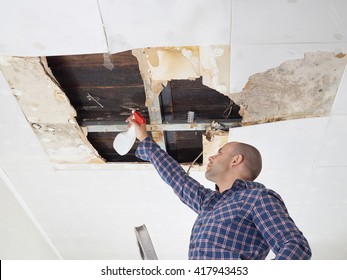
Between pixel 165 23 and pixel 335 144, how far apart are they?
1085 millimetres

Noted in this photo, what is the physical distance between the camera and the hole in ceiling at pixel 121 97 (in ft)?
5.01

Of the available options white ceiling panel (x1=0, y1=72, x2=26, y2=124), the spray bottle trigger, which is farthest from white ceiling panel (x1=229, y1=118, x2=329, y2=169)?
white ceiling panel (x1=0, y1=72, x2=26, y2=124)

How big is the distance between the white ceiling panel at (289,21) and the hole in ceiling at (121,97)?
13.3 inches

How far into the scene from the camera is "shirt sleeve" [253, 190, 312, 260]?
1049 mm

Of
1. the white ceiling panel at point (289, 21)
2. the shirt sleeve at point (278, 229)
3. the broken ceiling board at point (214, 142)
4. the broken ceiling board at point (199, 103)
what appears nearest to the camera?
the shirt sleeve at point (278, 229)

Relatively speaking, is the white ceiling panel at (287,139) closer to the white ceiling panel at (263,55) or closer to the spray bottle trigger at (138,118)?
the white ceiling panel at (263,55)

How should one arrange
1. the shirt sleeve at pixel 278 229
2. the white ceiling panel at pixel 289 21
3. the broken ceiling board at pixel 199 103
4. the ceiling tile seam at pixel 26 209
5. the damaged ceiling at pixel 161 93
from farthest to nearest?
the ceiling tile seam at pixel 26 209 < the broken ceiling board at pixel 199 103 < the damaged ceiling at pixel 161 93 < the white ceiling panel at pixel 289 21 < the shirt sleeve at pixel 278 229

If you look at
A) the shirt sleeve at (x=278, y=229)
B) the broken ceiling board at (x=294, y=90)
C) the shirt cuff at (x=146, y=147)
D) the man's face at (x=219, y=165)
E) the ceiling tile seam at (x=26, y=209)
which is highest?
the ceiling tile seam at (x=26, y=209)

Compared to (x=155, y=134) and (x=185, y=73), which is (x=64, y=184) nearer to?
(x=155, y=134)

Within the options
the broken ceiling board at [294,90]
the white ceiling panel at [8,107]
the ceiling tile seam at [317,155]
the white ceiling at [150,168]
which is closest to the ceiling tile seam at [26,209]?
the white ceiling at [150,168]

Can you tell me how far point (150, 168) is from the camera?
83.4 inches

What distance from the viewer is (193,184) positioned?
1613mm

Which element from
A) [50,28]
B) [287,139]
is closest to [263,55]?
[287,139]

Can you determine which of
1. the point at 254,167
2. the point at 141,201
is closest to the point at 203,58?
the point at 254,167
